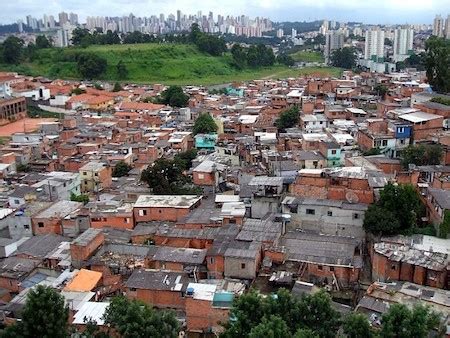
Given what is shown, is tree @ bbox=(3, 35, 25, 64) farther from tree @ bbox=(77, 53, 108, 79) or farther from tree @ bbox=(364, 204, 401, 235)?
tree @ bbox=(364, 204, 401, 235)

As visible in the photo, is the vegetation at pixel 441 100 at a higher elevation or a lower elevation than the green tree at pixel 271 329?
higher

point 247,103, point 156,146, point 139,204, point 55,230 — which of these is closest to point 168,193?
point 139,204

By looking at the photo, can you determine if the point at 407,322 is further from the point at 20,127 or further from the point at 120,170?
the point at 20,127

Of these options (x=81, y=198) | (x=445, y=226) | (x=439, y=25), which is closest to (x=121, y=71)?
(x=81, y=198)

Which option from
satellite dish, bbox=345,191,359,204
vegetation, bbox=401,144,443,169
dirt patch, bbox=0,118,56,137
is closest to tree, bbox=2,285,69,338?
satellite dish, bbox=345,191,359,204

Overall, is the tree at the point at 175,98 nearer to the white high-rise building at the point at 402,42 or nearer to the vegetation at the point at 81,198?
the vegetation at the point at 81,198

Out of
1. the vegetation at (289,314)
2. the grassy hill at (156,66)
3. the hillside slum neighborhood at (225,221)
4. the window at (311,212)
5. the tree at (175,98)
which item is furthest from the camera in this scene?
the grassy hill at (156,66)

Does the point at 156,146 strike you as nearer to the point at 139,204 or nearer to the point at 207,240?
the point at 139,204

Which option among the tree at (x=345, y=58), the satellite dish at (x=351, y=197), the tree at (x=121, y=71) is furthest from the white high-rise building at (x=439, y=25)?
the satellite dish at (x=351, y=197)
